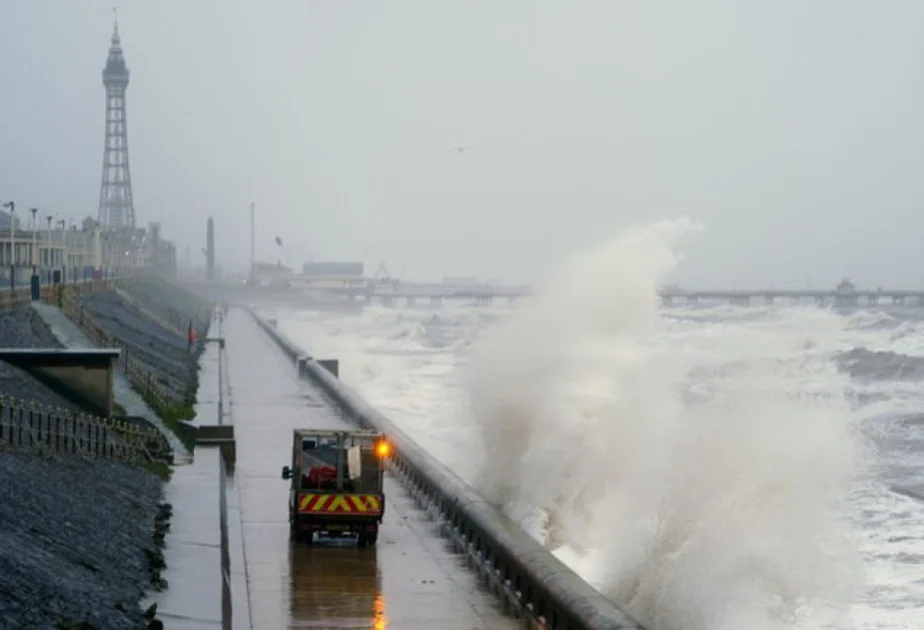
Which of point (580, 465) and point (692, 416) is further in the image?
point (580, 465)

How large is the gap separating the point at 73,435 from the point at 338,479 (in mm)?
4318

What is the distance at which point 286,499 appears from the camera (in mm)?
19531

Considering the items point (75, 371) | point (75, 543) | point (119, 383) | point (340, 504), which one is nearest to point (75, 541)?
point (75, 543)

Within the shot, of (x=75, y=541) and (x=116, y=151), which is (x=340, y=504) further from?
(x=116, y=151)

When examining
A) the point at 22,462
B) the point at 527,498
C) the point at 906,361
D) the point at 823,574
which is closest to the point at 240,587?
the point at 22,462

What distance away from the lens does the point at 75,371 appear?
A: 892 inches

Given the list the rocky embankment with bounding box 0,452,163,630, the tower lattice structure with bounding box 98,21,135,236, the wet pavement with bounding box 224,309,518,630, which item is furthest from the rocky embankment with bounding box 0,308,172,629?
the tower lattice structure with bounding box 98,21,135,236

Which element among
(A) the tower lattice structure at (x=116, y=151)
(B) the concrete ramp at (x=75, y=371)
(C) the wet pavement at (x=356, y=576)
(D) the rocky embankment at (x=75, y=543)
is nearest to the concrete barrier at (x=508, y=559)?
(C) the wet pavement at (x=356, y=576)

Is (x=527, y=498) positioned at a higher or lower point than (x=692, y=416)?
lower

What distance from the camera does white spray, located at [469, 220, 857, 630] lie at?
1359 cm

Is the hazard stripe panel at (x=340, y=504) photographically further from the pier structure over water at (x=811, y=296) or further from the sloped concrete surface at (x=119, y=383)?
the pier structure over water at (x=811, y=296)

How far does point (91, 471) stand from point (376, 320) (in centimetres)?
9933

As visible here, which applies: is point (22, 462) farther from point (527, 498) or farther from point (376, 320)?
point (376, 320)

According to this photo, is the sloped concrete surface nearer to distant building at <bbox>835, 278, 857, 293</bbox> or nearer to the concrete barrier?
the concrete barrier
